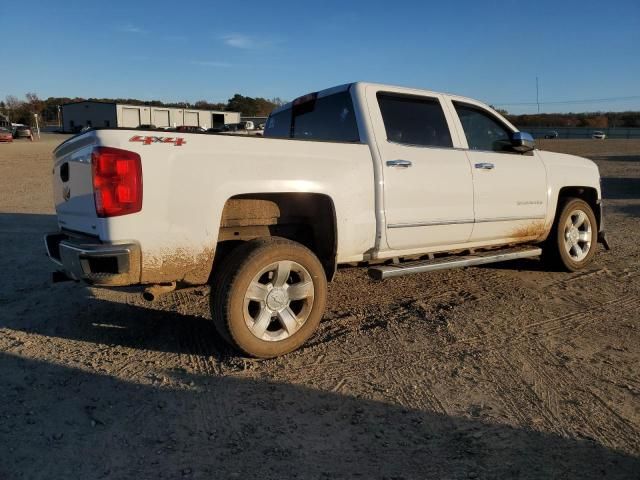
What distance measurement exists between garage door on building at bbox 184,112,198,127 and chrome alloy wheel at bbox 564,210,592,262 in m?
64.7

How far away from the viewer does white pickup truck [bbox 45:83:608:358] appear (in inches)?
136

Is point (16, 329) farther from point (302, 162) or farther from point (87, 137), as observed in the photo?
point (302, 162)

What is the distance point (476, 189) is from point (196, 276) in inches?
116

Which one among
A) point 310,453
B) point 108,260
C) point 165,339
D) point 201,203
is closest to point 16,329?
point 165,339

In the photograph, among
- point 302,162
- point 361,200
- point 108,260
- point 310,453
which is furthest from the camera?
point 361,200

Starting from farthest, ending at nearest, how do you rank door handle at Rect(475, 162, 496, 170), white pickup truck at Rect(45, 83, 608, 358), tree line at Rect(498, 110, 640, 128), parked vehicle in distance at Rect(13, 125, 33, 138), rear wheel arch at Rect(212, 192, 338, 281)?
1. tree line at Rect(498, 110, 640, 128)
2. parked vehicle in distance at Rect(13, 125, 33, 138)
3. door handle at Rect(475, 162, 496, 170)
4. rear wheel arch at Rect(212, 192, 338, 281)
5. white pickup truck at Rect(45, 83, 608, 358)

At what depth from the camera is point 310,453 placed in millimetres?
2838

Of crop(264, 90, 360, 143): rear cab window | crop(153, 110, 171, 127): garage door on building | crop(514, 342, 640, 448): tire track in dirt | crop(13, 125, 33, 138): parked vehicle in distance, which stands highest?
crop(153, 110, 171, 127): garage door on building

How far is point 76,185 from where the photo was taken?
3.81 meters

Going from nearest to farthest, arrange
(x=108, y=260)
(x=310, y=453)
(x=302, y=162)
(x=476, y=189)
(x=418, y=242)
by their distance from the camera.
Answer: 1. (x=310, y=453)
2. (x=108, y=260)
3. (x=302, y=162)
4. (x=418, y=242)
5. (x=476, y=189)

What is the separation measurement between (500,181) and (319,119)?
198cm

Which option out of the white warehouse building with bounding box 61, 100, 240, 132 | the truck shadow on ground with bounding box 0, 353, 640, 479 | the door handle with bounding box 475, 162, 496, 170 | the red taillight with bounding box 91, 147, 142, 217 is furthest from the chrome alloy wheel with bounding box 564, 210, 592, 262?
the white warehouse building with bounding box 61, 100, 240, 132

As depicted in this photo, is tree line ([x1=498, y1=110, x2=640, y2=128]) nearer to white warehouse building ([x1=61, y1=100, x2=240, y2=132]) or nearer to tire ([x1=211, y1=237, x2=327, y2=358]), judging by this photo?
white warehouse building ([x1=61, y1=100, x2=240, y2=132])

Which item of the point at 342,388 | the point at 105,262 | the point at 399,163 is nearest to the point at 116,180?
the point at 105,262
